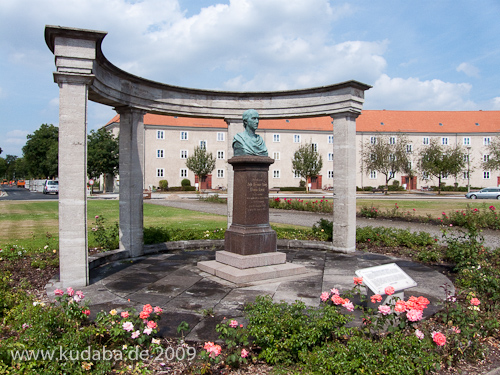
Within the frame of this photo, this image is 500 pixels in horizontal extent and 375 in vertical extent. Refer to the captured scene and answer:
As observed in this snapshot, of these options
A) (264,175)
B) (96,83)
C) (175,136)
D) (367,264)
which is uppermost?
→ (175,136)

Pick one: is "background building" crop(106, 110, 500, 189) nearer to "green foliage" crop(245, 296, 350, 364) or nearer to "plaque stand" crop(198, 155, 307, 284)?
"plaque stand" crop(198, 155, 307, 284)

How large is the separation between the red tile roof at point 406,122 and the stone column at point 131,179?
46.5 metres

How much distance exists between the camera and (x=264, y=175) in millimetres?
7832

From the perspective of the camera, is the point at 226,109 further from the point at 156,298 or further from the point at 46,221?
the point at 46,221

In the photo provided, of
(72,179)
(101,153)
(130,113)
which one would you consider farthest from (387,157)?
(72,179)

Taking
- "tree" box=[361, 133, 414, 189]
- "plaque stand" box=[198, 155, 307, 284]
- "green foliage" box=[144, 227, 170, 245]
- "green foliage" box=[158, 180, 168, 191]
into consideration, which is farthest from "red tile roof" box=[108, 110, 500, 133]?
"plaque stand" box=[198, 155, 307, 284]

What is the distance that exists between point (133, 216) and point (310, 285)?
4.80 metres

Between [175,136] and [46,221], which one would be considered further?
[175,136]

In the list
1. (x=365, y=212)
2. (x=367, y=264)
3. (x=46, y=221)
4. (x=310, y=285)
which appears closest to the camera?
(x=310, y=285)

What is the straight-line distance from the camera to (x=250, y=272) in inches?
274

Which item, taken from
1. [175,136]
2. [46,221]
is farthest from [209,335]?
[175,136]

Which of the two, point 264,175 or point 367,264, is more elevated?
point 264,175

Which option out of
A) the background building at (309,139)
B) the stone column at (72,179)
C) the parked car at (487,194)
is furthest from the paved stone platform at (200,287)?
the background building at (309,139)

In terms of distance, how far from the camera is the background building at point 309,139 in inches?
2122
